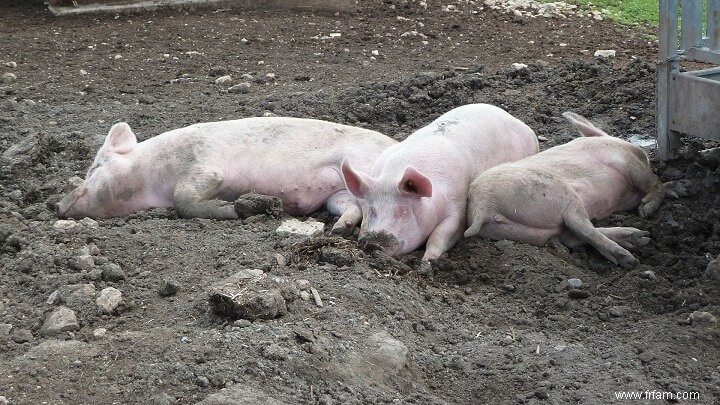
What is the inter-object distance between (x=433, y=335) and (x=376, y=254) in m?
0.79

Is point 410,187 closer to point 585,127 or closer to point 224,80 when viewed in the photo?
point 585,127

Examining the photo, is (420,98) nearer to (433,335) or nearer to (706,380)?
(433,335)

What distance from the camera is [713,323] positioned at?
4.04 meters

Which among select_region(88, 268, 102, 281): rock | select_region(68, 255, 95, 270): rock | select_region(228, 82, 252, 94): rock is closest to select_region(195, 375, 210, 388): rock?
select_region(88, 268, 102, 281): rock

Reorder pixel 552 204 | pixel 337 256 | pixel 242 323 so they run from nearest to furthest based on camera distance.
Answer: pixel 242 323 < pixel 337 256 < pixel 552 204

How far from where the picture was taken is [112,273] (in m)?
4.52

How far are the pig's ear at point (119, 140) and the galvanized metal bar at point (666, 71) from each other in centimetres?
306

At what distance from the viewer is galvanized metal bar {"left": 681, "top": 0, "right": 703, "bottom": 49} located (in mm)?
5766

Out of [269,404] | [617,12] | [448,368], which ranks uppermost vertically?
[269,404]

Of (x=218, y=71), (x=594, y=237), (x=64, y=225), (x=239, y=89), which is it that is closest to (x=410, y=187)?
(x=594, y=237)

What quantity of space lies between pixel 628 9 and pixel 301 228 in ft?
22.3

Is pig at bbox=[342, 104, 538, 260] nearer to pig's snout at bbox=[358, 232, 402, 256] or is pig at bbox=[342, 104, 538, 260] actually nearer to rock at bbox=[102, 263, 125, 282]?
pig's snout at bbox=[358, 232, 402, 256]

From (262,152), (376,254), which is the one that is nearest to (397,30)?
(262,152)

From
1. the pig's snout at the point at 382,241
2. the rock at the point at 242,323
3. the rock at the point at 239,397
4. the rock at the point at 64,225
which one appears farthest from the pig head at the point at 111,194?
the rock at the point at 239,397
